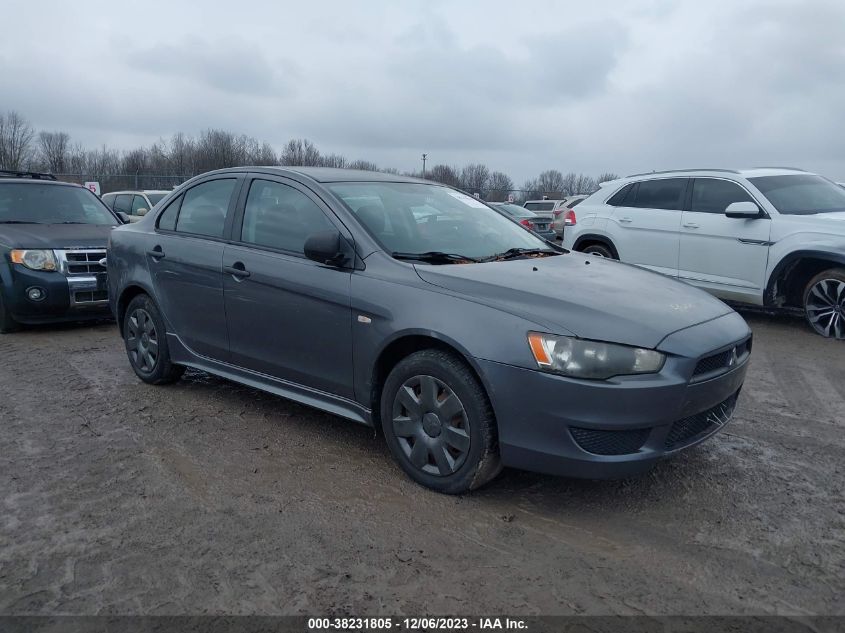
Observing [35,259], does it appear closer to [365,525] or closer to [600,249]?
[365,525]

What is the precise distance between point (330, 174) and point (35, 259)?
4.53 m

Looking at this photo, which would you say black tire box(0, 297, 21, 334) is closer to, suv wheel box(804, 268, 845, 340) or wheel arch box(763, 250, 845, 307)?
wheel arch box(763, 250, 845, 307)

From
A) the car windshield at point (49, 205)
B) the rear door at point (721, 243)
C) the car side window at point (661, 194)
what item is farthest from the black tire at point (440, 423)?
the car windshield at point (49, 205)

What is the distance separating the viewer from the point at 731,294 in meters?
7.94

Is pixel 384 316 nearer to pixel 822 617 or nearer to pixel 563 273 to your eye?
pixel 563 273

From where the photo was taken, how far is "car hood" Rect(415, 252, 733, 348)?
3.21 metres

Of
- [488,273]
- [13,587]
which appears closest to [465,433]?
[488,273]

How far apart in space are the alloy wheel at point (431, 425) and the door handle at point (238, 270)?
1458 millimetres

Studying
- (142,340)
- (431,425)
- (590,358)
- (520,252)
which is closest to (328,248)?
(431,425)

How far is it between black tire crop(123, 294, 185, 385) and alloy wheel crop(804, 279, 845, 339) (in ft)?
20.9

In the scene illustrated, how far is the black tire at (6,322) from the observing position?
746 centimetres

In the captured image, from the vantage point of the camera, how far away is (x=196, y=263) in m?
4.83

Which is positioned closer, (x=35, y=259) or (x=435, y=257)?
(x=435, y=257)

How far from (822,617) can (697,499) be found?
0.99m
